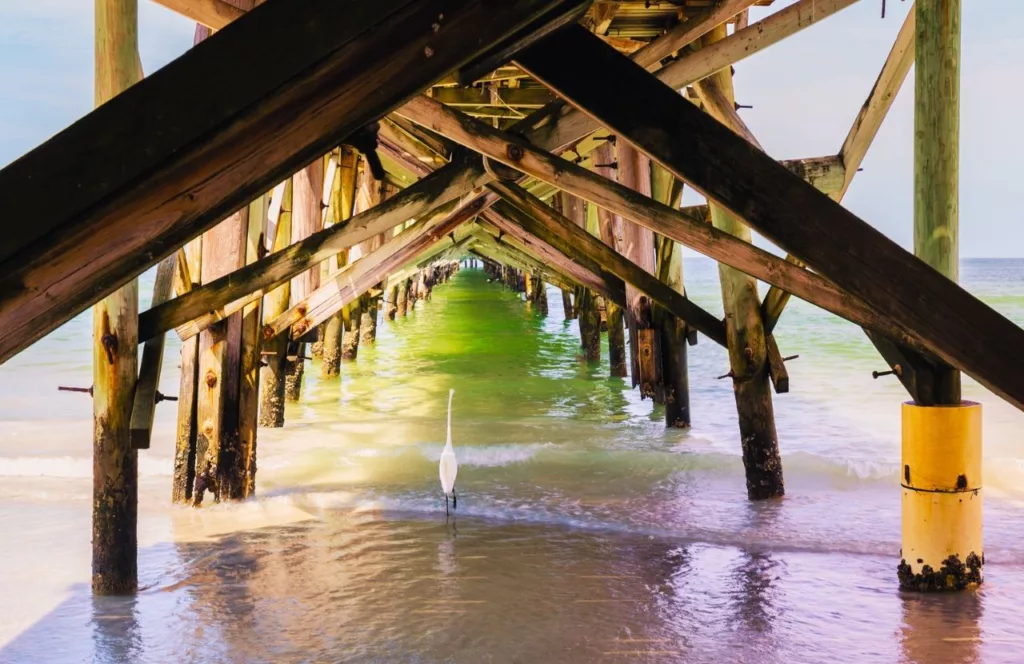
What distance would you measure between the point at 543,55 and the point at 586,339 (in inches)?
437

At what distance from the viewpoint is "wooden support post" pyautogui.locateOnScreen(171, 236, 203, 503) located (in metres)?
4.54

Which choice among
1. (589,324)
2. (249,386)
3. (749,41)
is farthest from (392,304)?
(749,41)

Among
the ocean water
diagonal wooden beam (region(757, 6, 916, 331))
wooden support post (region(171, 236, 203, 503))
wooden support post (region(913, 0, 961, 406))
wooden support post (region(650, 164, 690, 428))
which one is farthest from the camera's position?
wooden support post (region(650, 164, 690, 428))

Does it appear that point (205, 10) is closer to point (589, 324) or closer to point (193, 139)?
point (193, 139)

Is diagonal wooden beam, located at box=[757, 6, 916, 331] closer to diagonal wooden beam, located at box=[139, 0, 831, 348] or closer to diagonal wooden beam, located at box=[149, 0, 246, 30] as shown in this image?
diagonal wooden beam, located at box=[139, 0, 831, 348]

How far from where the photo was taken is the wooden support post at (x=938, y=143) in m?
3.04

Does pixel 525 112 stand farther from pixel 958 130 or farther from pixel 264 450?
pixel 958 130

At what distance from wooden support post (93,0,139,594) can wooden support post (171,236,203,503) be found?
1013mm

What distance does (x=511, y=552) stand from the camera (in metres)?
4.18

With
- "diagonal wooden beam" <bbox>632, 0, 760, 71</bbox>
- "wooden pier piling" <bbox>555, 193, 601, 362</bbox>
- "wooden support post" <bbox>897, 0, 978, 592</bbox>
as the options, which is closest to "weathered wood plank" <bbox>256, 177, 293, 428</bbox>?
"diagonal wooden beam" <bbox>632, 0, 760, 71</bbox>

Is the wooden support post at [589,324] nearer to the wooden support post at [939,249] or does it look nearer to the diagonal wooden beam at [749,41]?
the diagonal wooden beam at [749,41]

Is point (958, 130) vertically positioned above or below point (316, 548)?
above

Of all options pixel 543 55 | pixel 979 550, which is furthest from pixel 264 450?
pixel 543 55

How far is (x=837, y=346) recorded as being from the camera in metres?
18.2
